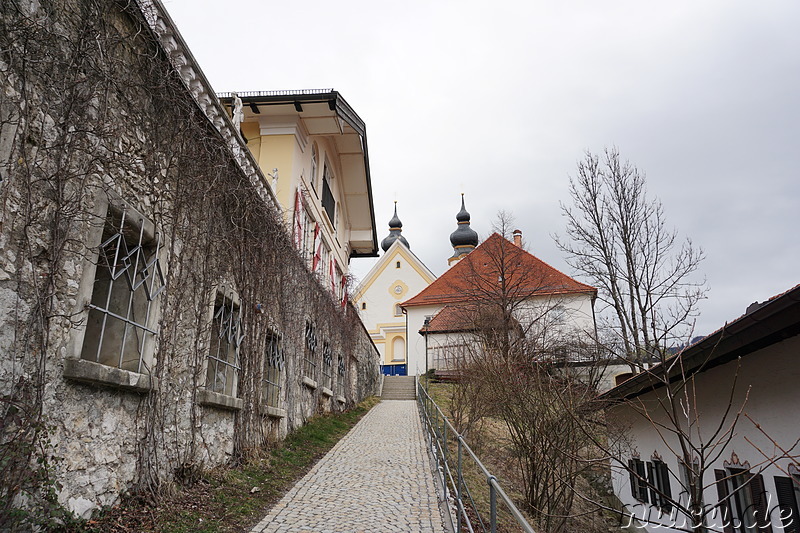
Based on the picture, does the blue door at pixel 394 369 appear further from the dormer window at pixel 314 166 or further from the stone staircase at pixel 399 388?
the dormer window at pixel 314 166

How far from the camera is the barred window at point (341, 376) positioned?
58.1 feet

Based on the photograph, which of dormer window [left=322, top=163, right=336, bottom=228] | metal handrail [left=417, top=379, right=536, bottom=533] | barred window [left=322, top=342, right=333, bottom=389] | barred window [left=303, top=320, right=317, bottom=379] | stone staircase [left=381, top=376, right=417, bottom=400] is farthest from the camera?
stone staircase [left=381, top=376, right=417, bottom=400]

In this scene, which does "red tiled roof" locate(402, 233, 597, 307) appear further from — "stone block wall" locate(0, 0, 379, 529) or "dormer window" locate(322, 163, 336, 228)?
"stone block wall" locate(0, 0, 379, 529)

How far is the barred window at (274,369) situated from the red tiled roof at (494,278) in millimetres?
14128

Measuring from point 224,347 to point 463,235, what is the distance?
1877 inches

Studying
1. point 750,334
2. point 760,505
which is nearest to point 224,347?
point 750,334

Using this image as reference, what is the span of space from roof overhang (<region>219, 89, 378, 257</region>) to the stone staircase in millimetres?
8793

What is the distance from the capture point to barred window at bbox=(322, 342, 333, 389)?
15337mm

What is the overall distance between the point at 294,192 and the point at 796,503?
1178 centimetres

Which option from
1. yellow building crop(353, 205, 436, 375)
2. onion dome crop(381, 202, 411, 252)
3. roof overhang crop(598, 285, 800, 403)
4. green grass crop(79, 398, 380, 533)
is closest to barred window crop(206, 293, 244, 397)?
green grass crop(79, 398, 380, 533)

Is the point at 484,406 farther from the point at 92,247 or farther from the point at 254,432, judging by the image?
the point at 92,247

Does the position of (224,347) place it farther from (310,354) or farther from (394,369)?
(394,369)

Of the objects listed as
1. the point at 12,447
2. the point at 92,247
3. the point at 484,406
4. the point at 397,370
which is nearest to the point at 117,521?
the point at 12,447

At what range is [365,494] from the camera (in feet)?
23.5
